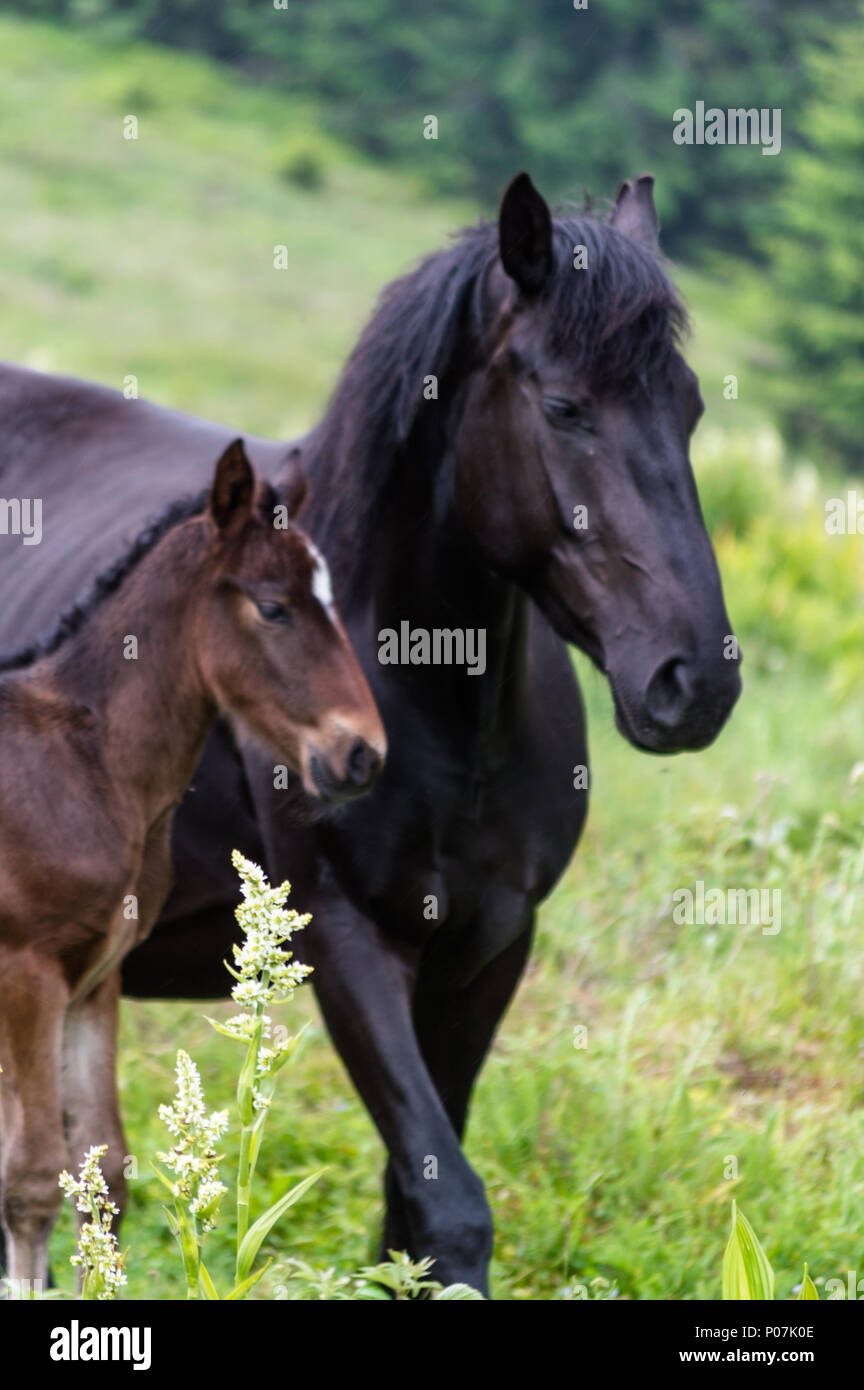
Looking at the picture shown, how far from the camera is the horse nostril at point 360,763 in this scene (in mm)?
3029

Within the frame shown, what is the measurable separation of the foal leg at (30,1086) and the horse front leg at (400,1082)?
0.59 meters

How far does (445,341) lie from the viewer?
339 centimetres

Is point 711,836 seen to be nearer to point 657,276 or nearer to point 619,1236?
point 619,1236

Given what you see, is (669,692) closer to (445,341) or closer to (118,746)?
(445,341)

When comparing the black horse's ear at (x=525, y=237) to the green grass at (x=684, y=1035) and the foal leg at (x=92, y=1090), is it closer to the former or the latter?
the green grass at (x=684, y=1035)

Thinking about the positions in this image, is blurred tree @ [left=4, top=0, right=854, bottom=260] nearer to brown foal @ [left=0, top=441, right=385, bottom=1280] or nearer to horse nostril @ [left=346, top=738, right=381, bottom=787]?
brown foal @ [left=0, top=441, right=385, bottom=1280]

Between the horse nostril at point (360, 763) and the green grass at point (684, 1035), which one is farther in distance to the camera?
the green grass at point (684, 1035)

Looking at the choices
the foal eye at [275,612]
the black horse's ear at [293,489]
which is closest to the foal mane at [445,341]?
the black horse's ear at [293,489]

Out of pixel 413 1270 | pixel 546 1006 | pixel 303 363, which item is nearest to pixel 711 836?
pixel 546 1006

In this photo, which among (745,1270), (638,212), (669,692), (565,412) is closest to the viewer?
(745,1270)

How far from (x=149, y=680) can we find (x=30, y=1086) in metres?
0.78

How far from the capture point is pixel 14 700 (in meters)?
3.24

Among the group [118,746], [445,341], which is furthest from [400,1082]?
[445,341]

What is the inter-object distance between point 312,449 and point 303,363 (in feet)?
80.1
